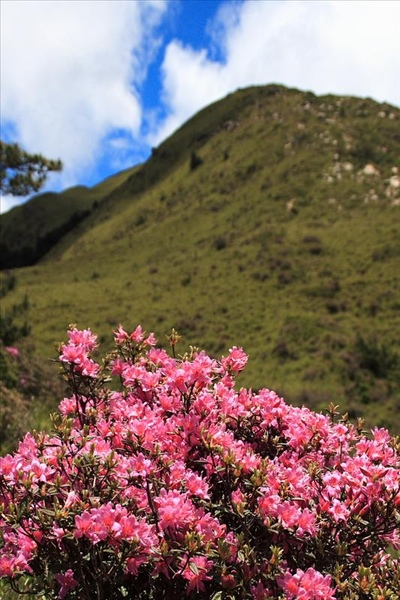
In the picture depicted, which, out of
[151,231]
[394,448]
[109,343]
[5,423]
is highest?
[151,231]

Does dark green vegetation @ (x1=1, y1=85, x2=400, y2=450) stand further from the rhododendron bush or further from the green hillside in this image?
the green hillside

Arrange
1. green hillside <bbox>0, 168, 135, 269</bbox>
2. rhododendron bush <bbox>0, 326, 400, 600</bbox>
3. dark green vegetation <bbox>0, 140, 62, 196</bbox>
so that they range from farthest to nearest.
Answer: green hillside <bbox>0, 168, 135, 269</bbox>
dark green vegetation <bbox>0, 140, 62, 196</bbox>
rhododendron bush <bbox>0, 326, 400, 600</bbox>

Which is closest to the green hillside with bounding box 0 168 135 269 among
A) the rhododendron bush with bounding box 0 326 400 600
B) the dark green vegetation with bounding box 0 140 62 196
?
the dark green vegetation with bounding box 0 140 62 196

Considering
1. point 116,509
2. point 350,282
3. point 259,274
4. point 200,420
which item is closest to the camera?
point 116,509

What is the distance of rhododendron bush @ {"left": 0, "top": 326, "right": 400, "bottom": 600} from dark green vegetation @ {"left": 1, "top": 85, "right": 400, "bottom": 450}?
2000cm

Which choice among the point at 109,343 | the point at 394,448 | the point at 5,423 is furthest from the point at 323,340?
the point at 394,448

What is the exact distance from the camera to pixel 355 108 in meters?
85.9

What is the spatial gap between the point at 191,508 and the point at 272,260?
53.1m

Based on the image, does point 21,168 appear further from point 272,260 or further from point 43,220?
point 43,220

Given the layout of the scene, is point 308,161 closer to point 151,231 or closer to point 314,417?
point 151,231

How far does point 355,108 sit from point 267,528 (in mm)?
93217

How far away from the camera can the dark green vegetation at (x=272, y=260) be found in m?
39.8

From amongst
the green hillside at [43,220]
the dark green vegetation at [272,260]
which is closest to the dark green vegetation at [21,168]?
the dark green vegetation at [272,260]

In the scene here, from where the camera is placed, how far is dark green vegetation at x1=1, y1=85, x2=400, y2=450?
3975cm
